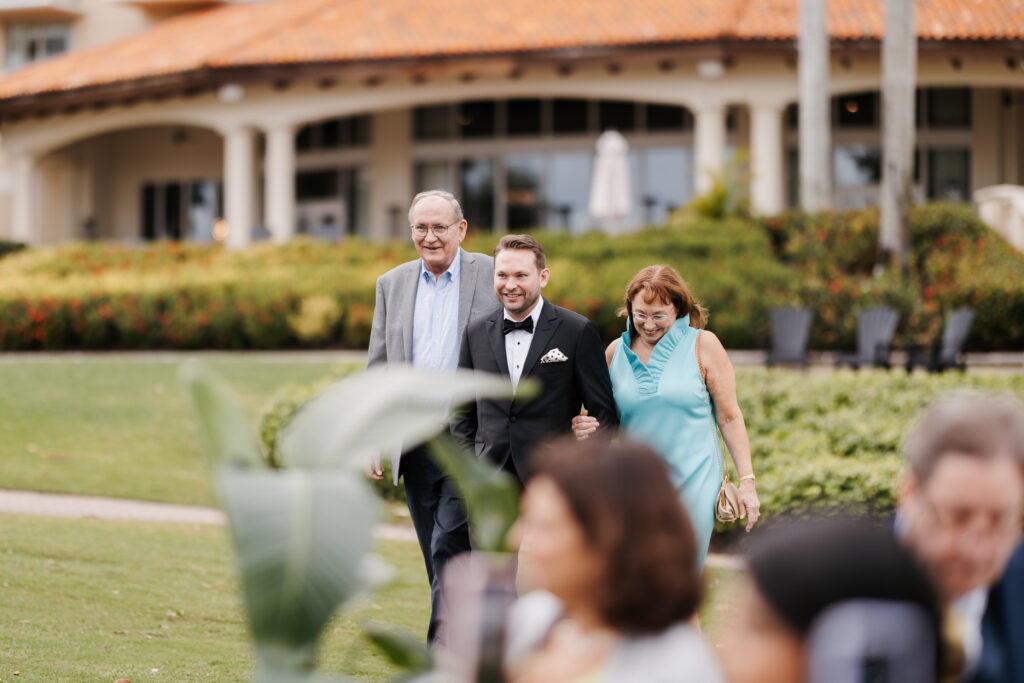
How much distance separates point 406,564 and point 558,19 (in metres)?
18.1

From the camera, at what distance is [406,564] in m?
7.73

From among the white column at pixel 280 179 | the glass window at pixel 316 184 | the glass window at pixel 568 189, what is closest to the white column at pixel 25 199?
Result: the glass window at pixel 316 184

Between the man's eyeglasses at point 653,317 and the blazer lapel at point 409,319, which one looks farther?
the blazer lapel at point 409,319

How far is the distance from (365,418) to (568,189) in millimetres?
25779

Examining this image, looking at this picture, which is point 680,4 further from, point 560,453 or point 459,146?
point 560,453

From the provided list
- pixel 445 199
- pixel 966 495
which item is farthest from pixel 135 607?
pixel 966 495

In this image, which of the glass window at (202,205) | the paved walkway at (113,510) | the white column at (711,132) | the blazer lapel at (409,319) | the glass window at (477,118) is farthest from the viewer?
the glass window at (202,205)

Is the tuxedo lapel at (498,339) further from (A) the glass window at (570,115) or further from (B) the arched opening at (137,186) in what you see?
(B) the arched opening at (137,186)

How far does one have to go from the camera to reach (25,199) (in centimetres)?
2842

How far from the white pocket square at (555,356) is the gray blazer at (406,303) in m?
0.51

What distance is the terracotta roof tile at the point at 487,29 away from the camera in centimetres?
2234

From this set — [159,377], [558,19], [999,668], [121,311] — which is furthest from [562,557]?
[558,19]

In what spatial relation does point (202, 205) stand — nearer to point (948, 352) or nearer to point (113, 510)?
point (948, 352)

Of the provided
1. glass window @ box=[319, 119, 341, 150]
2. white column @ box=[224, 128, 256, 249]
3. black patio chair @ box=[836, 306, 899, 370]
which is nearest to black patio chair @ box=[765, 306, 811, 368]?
black patio chair @ box=[836, 306, 899, 370]
